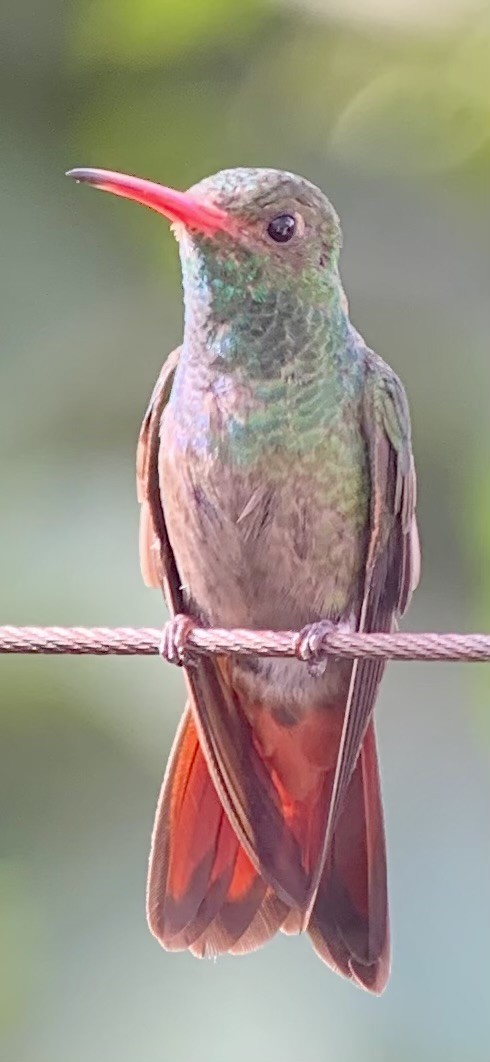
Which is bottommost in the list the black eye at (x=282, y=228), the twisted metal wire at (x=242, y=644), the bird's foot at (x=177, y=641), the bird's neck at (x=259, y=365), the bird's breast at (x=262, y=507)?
the twisted metal wire at (x=242, y=644)

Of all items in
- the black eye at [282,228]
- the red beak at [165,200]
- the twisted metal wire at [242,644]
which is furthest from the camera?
the black eye at [282,228]

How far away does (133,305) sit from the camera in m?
1.78

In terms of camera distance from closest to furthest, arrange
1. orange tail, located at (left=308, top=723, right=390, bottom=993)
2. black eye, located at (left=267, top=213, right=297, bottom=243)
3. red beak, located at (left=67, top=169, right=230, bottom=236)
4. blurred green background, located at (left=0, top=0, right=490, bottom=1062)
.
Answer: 1. red beak, located at (left=67, top=169, right=230, bottom=236)
2. black eye, located at (left=267, top=213, right=297, bottom=243)
3. orange tail, located at (left=308, top=723, right=390, bottom=993)
4. blurred green background, located at (left=0, top=0, right=490, bottom=1062)

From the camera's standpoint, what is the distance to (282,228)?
1.07m

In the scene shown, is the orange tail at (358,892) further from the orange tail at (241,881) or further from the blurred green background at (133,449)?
A: the blurred green background at (133,449)

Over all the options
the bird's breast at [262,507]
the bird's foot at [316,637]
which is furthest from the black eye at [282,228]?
Answer: the bird's foot at [316,637]

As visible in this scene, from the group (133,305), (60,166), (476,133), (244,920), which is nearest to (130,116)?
(60,166)

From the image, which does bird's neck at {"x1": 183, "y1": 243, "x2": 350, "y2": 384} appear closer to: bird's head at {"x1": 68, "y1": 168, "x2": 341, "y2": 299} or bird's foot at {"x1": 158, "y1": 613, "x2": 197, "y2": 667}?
bird's head at {"x1": 68, "y1": 168, "x2": 341, "y2": 299}

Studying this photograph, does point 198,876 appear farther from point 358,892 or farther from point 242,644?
point 242,644

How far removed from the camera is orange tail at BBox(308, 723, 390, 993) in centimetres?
128

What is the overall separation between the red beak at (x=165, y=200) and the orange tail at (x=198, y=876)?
599mm

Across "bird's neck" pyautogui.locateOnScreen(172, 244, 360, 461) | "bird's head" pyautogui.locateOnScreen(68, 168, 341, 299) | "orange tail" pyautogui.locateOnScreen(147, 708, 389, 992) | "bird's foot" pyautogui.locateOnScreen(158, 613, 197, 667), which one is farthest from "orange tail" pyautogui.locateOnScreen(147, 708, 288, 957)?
"bird's head" pyautogui.locateOnScreen(68, 168, 341, 299)

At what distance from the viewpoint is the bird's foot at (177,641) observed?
1135 millimetres

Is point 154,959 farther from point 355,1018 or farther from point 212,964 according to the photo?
point 355,1018
